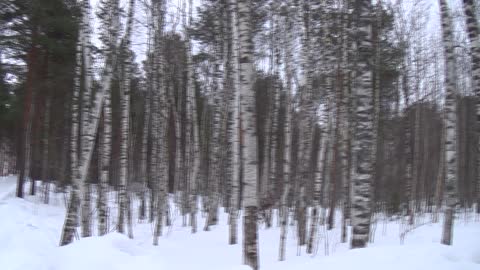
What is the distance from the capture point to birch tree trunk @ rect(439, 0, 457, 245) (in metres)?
8.16

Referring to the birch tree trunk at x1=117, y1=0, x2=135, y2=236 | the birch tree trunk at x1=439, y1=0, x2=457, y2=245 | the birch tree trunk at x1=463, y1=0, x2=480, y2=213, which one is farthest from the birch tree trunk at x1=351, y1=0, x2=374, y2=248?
the birch tree trunk at x1=117, y1=0, x2=135, y2=236

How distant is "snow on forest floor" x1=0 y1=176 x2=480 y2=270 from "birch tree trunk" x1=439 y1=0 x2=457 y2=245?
572 millimetres

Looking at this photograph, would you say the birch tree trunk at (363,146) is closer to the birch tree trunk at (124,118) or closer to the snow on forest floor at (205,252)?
the snow on forest floor at (205,252)

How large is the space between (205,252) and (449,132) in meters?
5.93

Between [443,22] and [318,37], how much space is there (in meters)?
3.34

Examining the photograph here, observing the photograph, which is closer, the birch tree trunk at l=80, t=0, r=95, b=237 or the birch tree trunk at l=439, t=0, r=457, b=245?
the birch tree trunk at l=439, t=0, r=457, b=245

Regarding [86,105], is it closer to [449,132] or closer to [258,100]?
[449,132]

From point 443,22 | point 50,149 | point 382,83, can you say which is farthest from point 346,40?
point 50,149

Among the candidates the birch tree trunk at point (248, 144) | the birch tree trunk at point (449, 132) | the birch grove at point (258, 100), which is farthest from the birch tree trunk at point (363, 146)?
the birch tree trunk at point (449, 132)

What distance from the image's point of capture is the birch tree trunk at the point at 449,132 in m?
8.16

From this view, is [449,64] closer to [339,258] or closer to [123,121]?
[339,258]

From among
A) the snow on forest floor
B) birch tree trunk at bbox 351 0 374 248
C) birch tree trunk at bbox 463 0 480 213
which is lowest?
the snow on forest floor

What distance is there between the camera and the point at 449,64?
28.0 ft

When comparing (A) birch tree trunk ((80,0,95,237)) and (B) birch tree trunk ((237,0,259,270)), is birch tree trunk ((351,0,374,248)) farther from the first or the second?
(A) birch tree trunk ((80,0,95,237))
